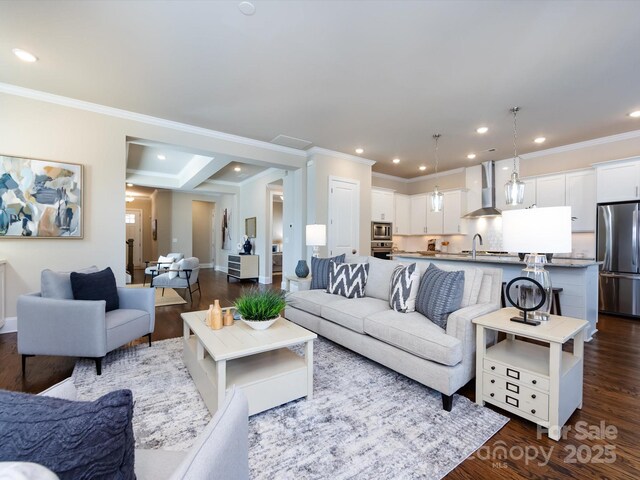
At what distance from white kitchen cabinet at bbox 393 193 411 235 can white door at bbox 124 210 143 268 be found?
30.0 ft

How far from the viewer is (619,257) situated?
4.38 metres

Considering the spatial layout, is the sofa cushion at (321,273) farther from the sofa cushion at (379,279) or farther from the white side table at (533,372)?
the white side table at (533,372)

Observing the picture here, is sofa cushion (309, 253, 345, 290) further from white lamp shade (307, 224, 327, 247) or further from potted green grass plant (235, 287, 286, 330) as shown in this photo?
potted green grass plant (235, 287, 286, 330)

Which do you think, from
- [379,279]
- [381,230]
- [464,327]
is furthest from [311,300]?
[381,230]

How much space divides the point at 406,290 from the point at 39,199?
4255 millimetres

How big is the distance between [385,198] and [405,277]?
4.62m

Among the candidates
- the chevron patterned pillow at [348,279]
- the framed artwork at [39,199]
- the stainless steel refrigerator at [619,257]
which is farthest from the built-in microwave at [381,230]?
the framed artwork at [39,199]

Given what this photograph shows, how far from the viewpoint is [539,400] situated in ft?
5.69

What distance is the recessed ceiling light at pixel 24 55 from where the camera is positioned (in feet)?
8.72

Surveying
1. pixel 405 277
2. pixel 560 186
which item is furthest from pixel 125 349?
pixel 560 186

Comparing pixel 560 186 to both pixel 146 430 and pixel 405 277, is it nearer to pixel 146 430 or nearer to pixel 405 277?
pixel 405 277

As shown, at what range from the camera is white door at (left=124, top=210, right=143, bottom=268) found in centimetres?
1068

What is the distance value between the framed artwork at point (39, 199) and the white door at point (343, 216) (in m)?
3.75

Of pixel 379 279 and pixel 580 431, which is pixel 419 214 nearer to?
pixel 379 279
